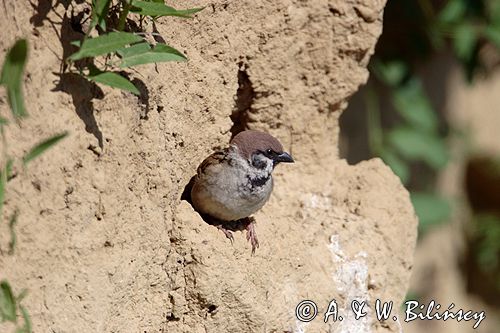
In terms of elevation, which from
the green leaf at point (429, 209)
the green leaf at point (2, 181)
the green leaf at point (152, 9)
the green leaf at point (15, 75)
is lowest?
the green leaf at point (2, 181)

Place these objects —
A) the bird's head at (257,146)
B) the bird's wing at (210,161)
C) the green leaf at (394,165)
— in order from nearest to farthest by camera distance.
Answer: the bird's wing at (210,161), the bird's head at (257,146), the green leaf at (394,165)

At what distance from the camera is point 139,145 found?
3.20 m

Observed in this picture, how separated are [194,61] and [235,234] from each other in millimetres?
671

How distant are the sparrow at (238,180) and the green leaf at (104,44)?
3.03 feet

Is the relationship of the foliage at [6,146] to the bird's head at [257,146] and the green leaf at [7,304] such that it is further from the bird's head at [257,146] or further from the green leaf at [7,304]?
the bird's head at [257,146]

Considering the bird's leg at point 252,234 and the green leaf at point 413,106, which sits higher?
the green leaf at point 413,106

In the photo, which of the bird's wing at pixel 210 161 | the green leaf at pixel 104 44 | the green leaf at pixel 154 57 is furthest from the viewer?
the bird's wing at pixel 210 161

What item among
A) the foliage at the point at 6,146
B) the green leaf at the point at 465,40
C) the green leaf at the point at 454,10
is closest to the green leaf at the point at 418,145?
the green leaf at the point at 465,40

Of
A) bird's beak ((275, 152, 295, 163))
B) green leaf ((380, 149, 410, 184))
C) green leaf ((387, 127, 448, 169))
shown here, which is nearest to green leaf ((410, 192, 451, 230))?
green leaf ((387, 127, 448, 169))

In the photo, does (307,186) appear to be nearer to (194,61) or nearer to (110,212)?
(194,61)

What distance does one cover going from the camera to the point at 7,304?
2.64m

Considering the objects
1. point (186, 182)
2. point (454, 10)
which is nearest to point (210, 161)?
point (186, 182)

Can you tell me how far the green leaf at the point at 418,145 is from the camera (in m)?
5.53

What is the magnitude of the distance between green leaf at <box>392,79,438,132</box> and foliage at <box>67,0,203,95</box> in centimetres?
271
